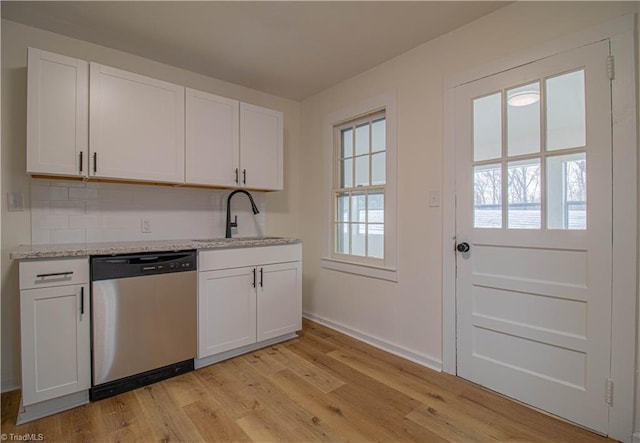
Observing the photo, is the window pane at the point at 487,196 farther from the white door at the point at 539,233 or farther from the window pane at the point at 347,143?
the window pane at the point at 347,143

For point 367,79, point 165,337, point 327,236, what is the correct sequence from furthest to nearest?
point 327,236 → point 367,79 → point 165,337

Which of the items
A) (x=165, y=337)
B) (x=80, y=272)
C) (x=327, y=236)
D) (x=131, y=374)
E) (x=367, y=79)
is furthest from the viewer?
(x=327, y=236)

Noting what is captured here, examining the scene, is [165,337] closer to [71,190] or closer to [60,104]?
[71,190]

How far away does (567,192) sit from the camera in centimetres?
177

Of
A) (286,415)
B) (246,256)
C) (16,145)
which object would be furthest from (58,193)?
(286,415)

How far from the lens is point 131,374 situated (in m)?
2.05

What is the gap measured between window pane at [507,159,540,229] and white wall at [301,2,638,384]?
1.61 feet

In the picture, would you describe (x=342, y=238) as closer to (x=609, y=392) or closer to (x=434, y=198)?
(x=434, y=198)

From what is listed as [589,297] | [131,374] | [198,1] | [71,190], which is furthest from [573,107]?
[71,190]

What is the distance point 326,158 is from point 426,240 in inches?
57.9

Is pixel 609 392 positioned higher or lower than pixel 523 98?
lower

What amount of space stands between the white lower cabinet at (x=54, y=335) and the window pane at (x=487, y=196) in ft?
8.46

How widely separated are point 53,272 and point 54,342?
0.41 m

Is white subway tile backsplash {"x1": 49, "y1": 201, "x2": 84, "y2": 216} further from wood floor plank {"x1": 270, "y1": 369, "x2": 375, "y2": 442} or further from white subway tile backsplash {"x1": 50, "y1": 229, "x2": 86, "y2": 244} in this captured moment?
wood floor plank {"x1": 270, "y1": 369, "x2": 375, "y2": 442}
